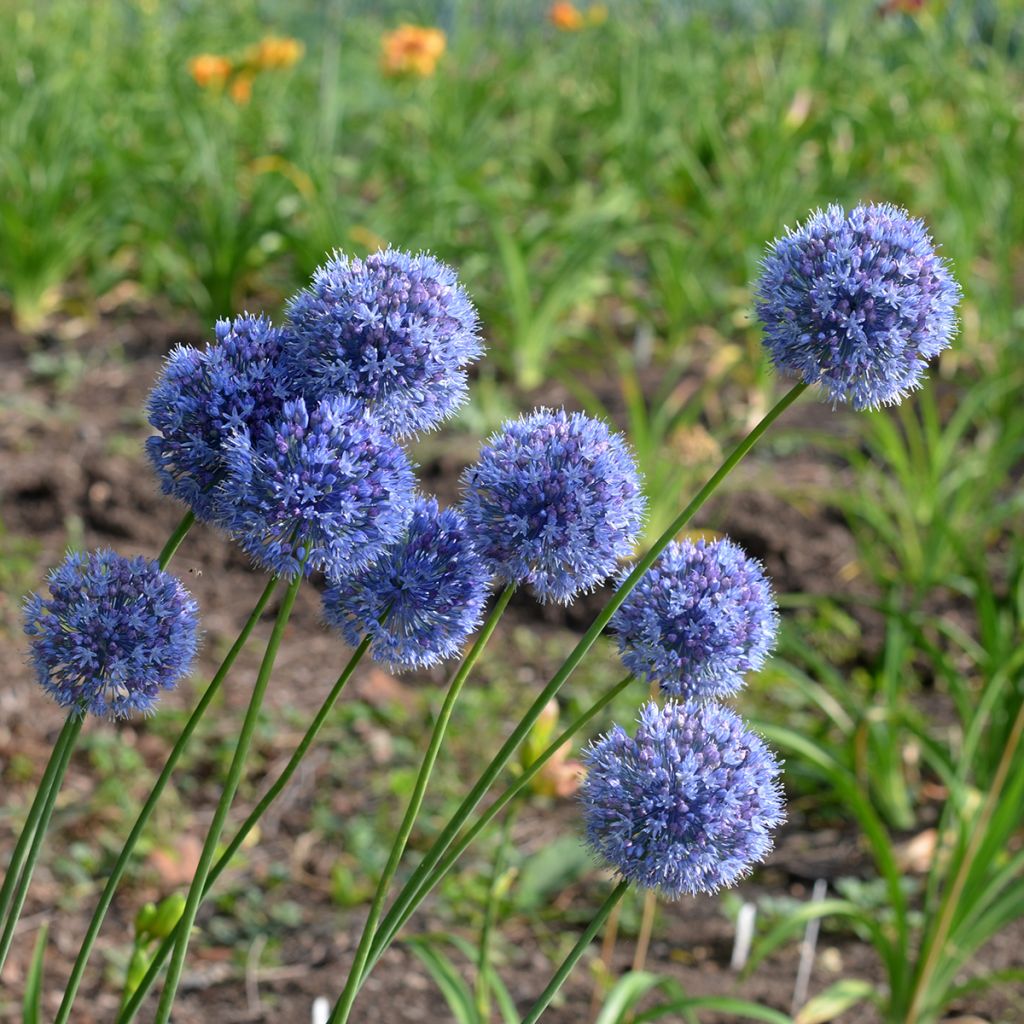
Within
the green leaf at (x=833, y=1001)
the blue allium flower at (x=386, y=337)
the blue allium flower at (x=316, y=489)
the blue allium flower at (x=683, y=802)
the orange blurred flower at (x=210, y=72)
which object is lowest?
the blue allium flower at (x=683, y=802)

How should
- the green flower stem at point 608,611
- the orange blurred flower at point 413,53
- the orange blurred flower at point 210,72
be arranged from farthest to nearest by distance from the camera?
the orange blurred flower at point 413,53, the orange blurred flower at point 210,72, the green flower stem at point 608,611

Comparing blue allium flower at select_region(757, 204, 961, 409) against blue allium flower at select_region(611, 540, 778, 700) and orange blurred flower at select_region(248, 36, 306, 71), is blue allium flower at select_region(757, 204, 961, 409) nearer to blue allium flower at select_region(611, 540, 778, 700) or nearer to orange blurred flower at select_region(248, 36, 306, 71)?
blue allium flower at select_region(611, 540, 778, 700)

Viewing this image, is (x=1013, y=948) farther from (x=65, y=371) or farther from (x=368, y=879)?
(x=65, y=371)

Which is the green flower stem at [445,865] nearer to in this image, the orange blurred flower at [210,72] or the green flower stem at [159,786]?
the green flower stem at [159,786]

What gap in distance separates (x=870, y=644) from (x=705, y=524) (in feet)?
2.09

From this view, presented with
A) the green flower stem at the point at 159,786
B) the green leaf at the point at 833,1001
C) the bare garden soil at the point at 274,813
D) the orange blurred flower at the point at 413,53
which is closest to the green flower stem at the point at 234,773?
the green flower stem at the point at 159,786

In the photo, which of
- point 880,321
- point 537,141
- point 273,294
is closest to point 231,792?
point 880,321

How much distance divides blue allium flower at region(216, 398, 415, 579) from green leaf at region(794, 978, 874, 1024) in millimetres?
1669

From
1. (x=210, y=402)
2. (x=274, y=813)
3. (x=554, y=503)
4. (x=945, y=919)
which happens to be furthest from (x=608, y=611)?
(x=274, y=813)

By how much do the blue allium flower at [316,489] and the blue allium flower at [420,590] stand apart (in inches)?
2.3

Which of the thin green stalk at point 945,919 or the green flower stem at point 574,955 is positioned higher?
the thin green stalk at point 945,919

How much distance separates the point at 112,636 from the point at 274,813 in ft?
6.60

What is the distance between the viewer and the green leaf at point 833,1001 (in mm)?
2330

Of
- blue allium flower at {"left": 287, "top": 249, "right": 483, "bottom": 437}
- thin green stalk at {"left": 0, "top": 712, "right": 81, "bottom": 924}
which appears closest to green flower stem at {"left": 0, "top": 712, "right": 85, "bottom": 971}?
thin green stalk at {"left": 0, "top": 712, "right": 81, "bottom": 924}
